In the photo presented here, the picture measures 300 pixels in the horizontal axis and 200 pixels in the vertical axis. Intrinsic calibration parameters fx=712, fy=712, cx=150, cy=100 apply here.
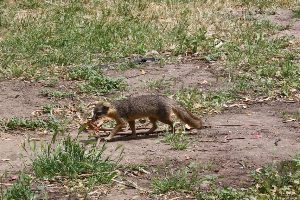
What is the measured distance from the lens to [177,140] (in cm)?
716

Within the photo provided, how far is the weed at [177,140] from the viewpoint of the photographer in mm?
6930

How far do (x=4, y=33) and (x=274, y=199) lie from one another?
308 inches

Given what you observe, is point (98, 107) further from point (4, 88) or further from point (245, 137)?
point (4, 88)

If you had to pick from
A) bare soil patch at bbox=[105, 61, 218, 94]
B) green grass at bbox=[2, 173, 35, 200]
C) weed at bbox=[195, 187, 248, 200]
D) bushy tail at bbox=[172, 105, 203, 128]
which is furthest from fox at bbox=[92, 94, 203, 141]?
green grass at bbox=[2, 173, 35, 200]

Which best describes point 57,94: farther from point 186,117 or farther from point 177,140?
point 177,140

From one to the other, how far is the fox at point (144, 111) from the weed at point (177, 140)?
19cm

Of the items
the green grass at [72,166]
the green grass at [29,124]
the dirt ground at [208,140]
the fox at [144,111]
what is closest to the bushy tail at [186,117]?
the fox at [144,111]

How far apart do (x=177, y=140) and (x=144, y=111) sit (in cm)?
59

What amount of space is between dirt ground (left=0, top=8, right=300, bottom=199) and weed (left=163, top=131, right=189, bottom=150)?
6 cm

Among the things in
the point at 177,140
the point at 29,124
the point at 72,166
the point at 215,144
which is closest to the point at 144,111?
the point at 177,140

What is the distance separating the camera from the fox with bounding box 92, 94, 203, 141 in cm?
753

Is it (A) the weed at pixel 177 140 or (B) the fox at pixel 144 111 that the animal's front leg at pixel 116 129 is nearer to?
(B) the fox at pixel 144 111

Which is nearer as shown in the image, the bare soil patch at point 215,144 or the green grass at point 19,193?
the green grass at point 19,193

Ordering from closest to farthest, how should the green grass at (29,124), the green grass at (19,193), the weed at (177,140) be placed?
1. the green grass at (19,193)
2. the weed at (177,140)
3. the green grass at (29,124)
